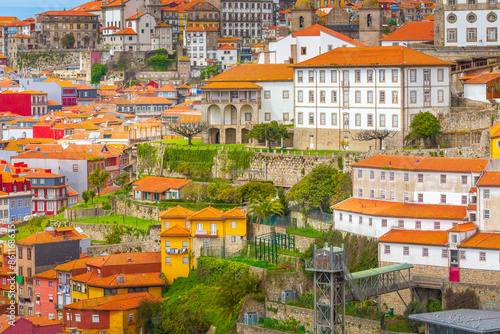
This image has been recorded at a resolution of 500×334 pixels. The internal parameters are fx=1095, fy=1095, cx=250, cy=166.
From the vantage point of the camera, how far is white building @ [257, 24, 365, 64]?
275 ft

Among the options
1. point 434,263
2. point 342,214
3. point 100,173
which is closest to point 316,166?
point 342,214

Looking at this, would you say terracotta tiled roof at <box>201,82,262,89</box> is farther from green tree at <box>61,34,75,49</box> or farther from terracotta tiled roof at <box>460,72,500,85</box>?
green tree at <box>61,34,75,49</box>

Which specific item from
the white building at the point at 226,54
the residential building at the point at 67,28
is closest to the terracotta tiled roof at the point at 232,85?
the white building at the point at 226,54

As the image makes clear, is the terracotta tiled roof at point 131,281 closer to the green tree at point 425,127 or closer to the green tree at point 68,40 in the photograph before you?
the green tree at point 425,127

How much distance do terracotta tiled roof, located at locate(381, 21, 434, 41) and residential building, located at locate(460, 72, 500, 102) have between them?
1732cm

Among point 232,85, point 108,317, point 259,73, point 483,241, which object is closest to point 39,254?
point 108,317

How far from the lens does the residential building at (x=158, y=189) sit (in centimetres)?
7300

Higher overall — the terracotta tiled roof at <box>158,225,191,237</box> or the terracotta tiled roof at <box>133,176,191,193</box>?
the terracotta tiled roof at <box>133,176,191,193</box>

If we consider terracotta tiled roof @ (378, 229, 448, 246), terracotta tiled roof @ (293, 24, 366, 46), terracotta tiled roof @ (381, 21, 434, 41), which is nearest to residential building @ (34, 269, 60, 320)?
terracotta tiled roof @ (378, 229, 448, 246)

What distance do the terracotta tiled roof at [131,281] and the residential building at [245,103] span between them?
1824 cm

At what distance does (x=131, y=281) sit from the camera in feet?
206

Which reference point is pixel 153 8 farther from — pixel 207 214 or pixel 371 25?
pixel 207 214

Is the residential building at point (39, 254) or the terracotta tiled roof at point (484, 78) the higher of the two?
the terracotta tiled roof at point (484, 78)

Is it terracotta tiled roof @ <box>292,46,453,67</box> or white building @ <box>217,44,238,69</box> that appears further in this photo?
white building @ <box>217,44,238,69</box>
